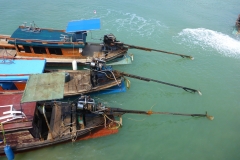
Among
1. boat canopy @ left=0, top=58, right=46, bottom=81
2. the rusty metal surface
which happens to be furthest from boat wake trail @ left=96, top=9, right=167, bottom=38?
the rusty metal surface

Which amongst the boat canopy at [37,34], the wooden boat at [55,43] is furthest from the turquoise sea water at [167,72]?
the boat canopy at [37,34]

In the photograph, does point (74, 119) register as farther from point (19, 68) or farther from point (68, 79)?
point (19, 68)

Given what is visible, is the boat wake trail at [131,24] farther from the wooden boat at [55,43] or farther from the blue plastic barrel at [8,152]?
the blue plastic barrel at [8,152]

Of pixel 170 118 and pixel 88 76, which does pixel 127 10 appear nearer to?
pixel 88 76

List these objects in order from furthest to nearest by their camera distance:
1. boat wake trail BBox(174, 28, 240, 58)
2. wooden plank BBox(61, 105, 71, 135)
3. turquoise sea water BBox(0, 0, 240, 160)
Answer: boat wake trail BBox(174, 28, 240, 58)
turquoise sea water BBox(0, 0, 240, 160)
wooden plank BBox(61, 105, 71, 135)

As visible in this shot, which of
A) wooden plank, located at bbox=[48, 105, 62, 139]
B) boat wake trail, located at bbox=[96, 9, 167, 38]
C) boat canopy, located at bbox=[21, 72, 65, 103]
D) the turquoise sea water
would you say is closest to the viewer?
boat canopy, located at bbox=[21, 72, 65, 103]

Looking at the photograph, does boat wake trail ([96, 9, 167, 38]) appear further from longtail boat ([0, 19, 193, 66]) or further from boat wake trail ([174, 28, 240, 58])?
longtail boat ([0, 19, 193, 66])
